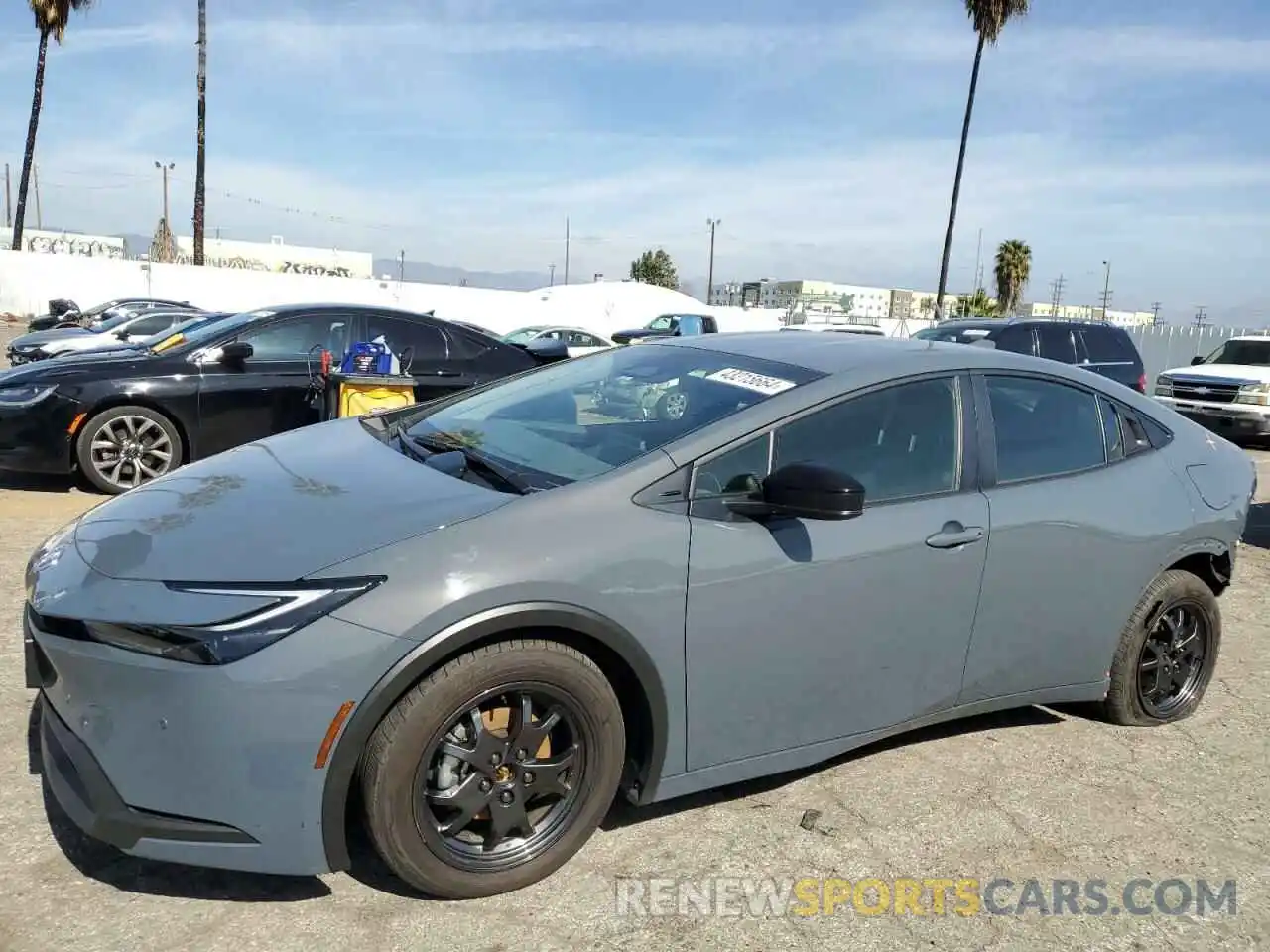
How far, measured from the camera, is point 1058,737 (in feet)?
13.1

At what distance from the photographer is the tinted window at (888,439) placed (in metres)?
3.14

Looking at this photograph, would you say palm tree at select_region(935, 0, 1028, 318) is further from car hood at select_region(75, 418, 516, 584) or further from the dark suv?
car hood at select_region(75, 418, 516, 584)

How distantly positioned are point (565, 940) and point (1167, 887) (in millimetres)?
1798

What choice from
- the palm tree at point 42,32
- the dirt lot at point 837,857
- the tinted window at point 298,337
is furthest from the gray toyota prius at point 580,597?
the palm tree at point 42,32

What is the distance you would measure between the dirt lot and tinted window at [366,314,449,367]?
4178 mm

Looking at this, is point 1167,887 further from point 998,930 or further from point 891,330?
point 891,330

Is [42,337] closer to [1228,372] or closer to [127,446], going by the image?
[127,446]

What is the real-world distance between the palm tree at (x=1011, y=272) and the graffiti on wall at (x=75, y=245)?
45041 mm

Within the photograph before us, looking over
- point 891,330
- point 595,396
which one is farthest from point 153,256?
point 595,396

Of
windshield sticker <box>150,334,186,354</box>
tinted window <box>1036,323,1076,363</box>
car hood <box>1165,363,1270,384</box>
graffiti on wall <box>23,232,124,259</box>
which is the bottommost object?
windshield sticker <box>150,334,186,354</box>

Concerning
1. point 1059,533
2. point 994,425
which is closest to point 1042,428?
point 994,425

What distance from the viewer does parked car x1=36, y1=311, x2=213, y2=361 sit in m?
14.4

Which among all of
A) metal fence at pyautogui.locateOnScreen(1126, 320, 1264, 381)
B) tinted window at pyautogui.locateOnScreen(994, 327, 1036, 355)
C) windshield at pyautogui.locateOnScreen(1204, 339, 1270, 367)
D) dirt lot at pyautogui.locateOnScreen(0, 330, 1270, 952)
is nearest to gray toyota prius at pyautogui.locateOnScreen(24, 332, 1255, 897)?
dirt lot at pyautogui.locateOnScreen(0, 330, 1270, 952)

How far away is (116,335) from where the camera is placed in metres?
15.4
